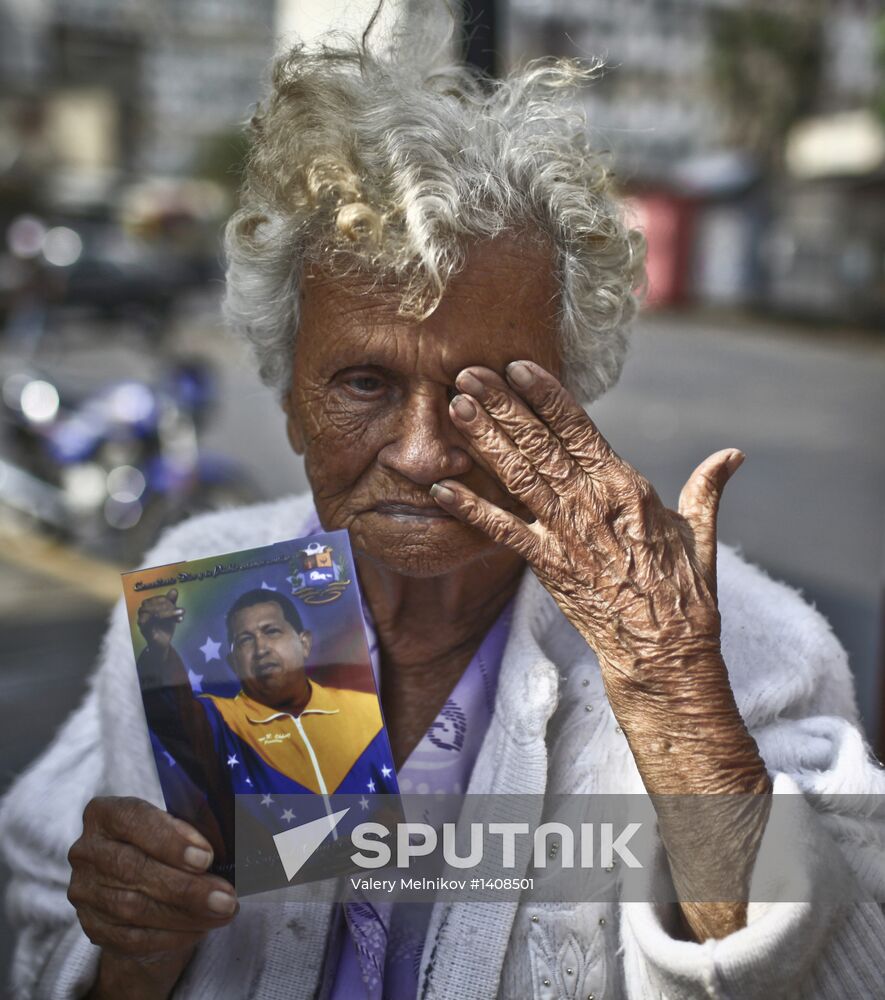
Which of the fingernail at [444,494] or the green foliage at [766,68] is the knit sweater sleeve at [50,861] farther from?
the green foliage at [766,68]

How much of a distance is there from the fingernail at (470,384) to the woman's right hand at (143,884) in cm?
62

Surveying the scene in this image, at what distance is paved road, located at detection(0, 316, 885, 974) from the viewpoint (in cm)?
416

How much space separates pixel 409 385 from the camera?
1404 mm

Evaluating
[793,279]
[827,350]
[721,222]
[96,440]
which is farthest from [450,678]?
[721,222]

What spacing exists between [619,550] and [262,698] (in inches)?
17.9

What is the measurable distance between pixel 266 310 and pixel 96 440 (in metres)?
5.24

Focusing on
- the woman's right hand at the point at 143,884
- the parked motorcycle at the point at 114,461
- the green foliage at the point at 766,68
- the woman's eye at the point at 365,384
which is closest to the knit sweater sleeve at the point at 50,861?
the woman's right hand at the point at 143,884

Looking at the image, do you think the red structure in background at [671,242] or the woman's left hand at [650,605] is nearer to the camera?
the woman's left hand at [650,605]

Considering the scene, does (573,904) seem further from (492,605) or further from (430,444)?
(430,444)

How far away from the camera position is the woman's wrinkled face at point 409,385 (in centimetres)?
139

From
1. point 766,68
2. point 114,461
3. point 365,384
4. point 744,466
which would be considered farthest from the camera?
point 766,68

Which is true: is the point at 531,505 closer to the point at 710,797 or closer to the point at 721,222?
the point at 710,797

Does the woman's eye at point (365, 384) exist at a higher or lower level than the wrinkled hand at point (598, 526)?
higher

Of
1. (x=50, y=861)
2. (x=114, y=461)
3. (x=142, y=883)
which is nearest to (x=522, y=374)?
(x=142, y=883)
